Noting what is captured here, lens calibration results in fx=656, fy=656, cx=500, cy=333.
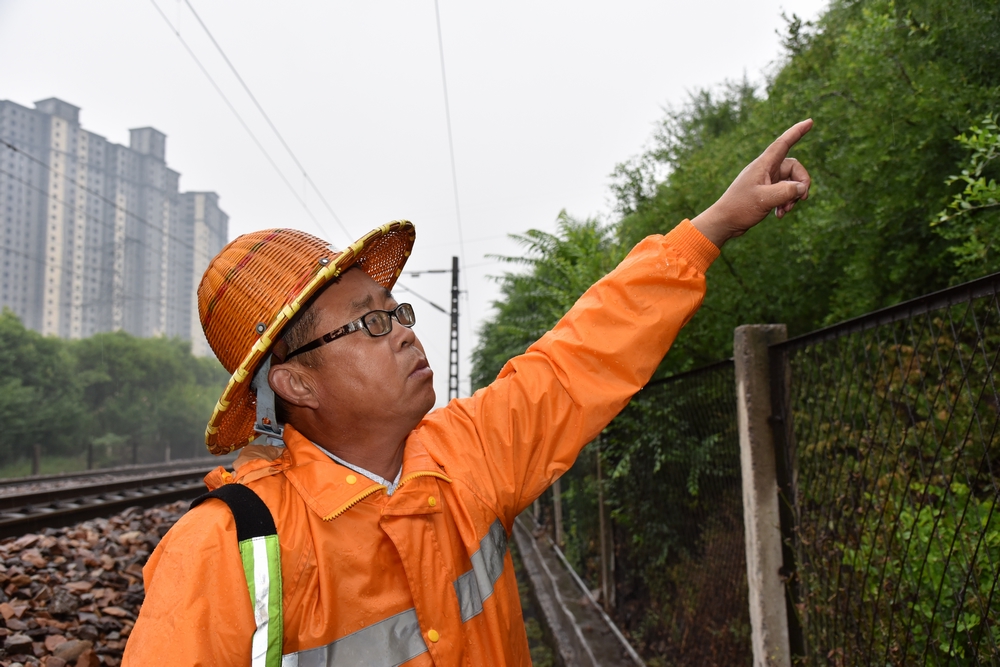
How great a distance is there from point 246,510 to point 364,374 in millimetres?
538

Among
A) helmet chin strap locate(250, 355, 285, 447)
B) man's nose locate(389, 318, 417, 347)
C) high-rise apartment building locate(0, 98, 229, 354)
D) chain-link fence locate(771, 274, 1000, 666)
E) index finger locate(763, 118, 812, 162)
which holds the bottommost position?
chain-link fence locate(771, 274, 1000, 666)

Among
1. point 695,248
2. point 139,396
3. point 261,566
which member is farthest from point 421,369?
point 139,396

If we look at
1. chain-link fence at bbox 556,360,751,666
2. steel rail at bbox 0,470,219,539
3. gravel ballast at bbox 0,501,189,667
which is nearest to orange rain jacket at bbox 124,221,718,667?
chain-link fence at bbox 556,360,751,666

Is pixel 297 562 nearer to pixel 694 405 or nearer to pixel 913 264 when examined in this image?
pixel 694 405

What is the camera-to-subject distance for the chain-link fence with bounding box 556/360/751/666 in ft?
12.0

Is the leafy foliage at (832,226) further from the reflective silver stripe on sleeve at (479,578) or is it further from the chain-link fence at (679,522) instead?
the reflective silver stripe on sleeve at (479,578)

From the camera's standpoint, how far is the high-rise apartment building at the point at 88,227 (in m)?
56.3

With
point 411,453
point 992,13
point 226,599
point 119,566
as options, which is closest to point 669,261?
point 411,453

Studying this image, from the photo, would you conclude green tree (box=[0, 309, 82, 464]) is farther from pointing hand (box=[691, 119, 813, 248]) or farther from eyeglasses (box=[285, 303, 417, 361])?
pointing hand (box=[691, 119, 813, 248])

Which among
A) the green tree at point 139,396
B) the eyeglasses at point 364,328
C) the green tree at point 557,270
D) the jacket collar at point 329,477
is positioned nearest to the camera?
the jacket collar at point 329,477

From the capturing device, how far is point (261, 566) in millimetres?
1479

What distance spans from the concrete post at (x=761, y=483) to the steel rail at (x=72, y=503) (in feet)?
21.1

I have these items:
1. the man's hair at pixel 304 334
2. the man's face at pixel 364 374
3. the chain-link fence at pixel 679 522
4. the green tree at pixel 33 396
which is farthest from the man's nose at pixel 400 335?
the green tree at pixel 33 396

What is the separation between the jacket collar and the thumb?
4.00ft
